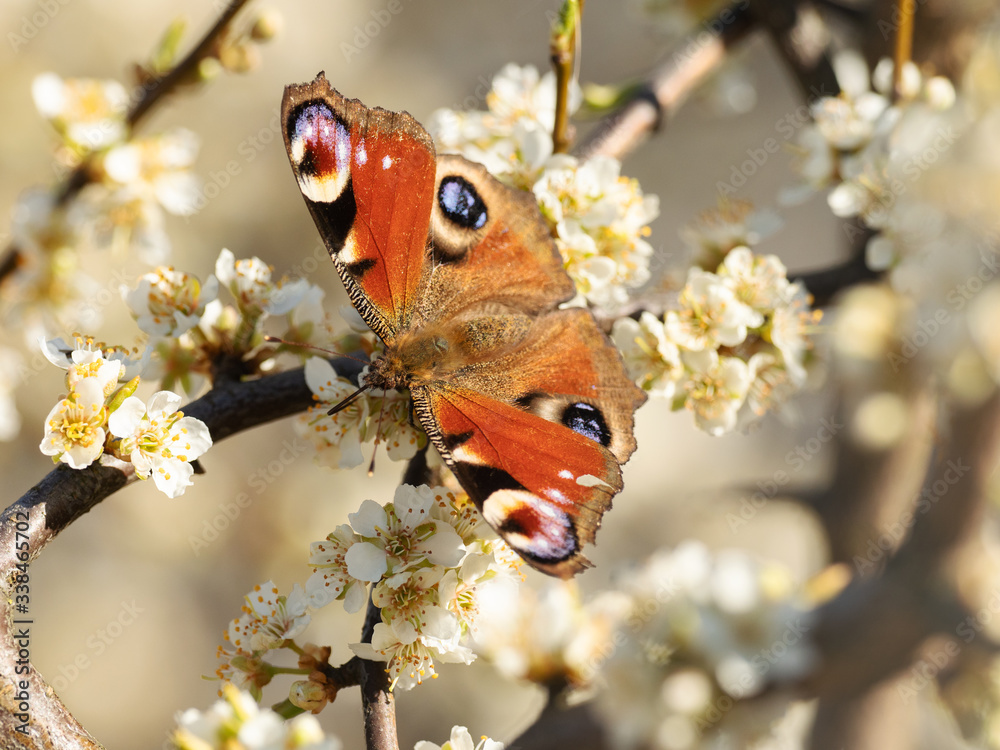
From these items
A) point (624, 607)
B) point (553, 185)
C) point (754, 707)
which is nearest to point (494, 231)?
point (553, 185)

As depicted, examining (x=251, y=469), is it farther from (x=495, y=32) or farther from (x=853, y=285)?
(x=853, y=285)

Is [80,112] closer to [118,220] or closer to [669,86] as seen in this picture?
[118,220]

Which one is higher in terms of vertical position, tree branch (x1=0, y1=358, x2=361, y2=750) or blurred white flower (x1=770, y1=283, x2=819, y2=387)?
tree branch (x1=0, y1=358, x2=361, y2=750)

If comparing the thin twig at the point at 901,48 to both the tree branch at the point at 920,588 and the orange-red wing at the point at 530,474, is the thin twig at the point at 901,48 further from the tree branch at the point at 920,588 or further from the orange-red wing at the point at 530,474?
the orange-red wing at the point at 530,474

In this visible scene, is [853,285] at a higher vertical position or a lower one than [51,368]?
lower

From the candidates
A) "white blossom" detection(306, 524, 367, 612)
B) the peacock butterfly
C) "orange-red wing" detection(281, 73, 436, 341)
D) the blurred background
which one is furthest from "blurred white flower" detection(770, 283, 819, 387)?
the blurred background

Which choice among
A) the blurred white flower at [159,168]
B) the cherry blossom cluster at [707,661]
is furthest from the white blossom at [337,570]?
the blurred white flower at [159,168]

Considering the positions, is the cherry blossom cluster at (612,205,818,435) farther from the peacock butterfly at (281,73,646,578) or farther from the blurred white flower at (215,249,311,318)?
the blurred white flower at (215,249,311,318)
